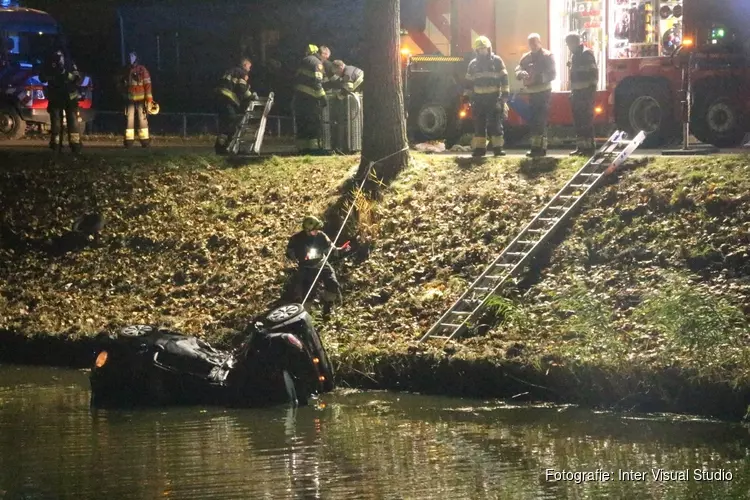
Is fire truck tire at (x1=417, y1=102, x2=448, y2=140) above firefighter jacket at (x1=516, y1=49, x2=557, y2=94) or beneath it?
beneath

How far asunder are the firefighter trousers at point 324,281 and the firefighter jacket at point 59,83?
278 inches

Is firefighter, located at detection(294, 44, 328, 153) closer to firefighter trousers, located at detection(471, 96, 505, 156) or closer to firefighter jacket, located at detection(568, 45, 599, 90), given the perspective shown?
firefighter trousers, located at detection(471, 96, 505, 156)

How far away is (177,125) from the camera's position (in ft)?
99.2

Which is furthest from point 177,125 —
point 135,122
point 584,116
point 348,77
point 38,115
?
point 584,116

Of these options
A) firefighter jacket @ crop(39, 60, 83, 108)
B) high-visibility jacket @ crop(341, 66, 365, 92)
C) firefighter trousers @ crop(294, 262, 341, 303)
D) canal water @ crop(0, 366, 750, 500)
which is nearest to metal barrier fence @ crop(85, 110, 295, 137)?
firefighter jacket @ crop(39, 60, 83, 108)

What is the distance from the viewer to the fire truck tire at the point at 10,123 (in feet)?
82.9

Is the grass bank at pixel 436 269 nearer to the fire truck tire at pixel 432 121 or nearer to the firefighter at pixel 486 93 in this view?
Answer: the firefighter at pixel 486 93

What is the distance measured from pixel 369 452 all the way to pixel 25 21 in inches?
832

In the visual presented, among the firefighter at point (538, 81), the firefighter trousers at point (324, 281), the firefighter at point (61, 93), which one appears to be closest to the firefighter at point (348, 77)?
the firefighter at point (538, 81)

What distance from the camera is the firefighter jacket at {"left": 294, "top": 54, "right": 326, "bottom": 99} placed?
1808cm

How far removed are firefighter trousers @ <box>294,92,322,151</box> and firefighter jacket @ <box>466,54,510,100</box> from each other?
2.87 meters

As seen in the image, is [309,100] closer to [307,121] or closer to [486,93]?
[307,121]

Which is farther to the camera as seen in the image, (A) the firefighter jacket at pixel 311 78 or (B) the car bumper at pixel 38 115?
(B) the car bumper at pixel 38 115

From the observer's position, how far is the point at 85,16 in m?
35.8
